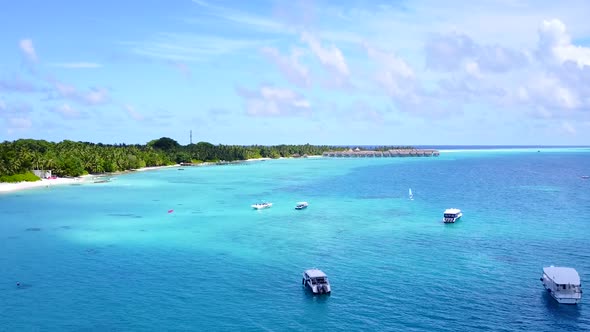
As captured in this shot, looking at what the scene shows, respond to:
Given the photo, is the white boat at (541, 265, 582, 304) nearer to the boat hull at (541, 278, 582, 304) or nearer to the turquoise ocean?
the boat hull at (541, 278, 582, 304)

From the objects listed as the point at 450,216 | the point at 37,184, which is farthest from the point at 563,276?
the point at 37,184

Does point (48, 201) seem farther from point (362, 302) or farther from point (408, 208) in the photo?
point (362, 302)

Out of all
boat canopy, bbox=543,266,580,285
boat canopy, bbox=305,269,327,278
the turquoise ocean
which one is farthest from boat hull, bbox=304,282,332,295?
boat canopy, bbox=543,266,580,285

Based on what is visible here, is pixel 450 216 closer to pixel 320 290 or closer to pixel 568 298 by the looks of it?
pixel 568 298

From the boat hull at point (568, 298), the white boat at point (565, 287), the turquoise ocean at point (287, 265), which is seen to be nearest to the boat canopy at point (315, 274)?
the turquoise ocean at point (287, 265)

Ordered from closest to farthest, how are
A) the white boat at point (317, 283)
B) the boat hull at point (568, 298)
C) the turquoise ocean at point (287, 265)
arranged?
the turquoise ocean at point (287, 265) < the boat hull at point (568, 298) < the white boat at point (317, 283)

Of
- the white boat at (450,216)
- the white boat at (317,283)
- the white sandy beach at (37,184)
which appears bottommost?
the white boat at (317,283)

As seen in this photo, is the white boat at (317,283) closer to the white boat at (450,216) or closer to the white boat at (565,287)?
the white boat at (565,287)
